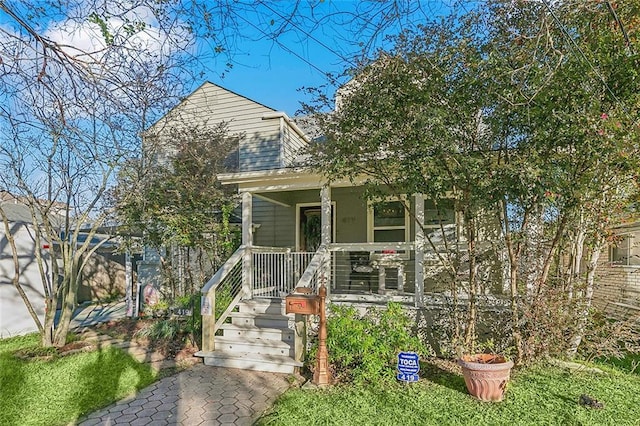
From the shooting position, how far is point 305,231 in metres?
→ 9.67

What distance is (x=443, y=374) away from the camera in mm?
5285

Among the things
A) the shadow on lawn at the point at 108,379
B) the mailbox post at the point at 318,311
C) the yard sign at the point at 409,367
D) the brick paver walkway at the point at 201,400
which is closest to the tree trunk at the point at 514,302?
the yard sign at the point at 409,367

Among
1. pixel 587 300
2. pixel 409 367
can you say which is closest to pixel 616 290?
pixel 587 300

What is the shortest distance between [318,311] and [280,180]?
298 cm

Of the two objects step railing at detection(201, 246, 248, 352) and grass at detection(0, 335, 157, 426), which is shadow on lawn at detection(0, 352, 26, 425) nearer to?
grass at detection(0, 335, 157, 426)

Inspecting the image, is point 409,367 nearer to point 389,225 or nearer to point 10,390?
point 389,225

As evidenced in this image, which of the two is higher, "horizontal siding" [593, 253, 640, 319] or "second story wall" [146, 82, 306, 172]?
"second story wall" [146, 82, 306, 172]

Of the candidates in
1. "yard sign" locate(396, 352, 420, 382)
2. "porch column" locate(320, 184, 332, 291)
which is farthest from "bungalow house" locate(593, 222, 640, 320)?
"porch column" locate(320, 184, 332, 291)

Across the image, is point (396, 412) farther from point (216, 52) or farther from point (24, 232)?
point (24, 232)

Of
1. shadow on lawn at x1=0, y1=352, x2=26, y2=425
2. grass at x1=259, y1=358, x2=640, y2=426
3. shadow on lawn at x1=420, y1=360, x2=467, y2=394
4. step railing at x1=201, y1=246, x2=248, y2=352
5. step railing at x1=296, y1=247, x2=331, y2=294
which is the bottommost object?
shadow on lawn at x1=420, y1=360, x2=467, y2=394

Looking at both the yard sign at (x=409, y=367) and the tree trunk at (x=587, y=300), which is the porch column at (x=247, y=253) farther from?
the tree trunk at (x=587, y=300)

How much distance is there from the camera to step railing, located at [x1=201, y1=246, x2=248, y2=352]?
6.03 m

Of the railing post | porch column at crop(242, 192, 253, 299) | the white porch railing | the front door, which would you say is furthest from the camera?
the front door

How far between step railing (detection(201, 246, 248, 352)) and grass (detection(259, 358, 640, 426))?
1961 mm
